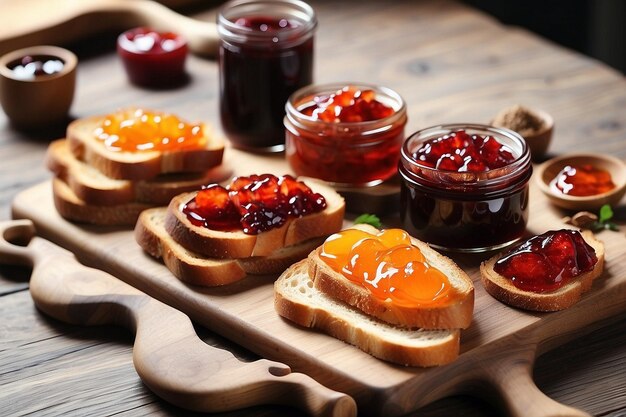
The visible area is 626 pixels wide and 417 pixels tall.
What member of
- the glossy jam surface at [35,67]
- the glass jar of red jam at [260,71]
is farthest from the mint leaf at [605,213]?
the glossy jam surface at [35,67]

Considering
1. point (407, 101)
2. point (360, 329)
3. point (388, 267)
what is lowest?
point (407, 101)

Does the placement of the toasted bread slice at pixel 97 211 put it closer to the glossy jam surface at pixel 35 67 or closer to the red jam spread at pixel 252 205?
the red jam spread at pixel 252 205

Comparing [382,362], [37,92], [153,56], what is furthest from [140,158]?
[382,362]

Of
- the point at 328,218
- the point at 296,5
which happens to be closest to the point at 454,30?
the point at 296,5

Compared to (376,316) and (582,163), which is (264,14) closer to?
(582,163)

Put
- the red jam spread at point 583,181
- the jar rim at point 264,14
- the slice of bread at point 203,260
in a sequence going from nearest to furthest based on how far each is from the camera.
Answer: the slice of bread at point 203,260 < the red jam spread at point 583,181 < the jar rim at point 264,14

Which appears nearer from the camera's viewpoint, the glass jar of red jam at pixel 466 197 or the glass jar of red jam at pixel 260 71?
the glass jar of red jam at pixel 466 197

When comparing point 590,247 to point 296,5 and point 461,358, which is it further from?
point 296,5
